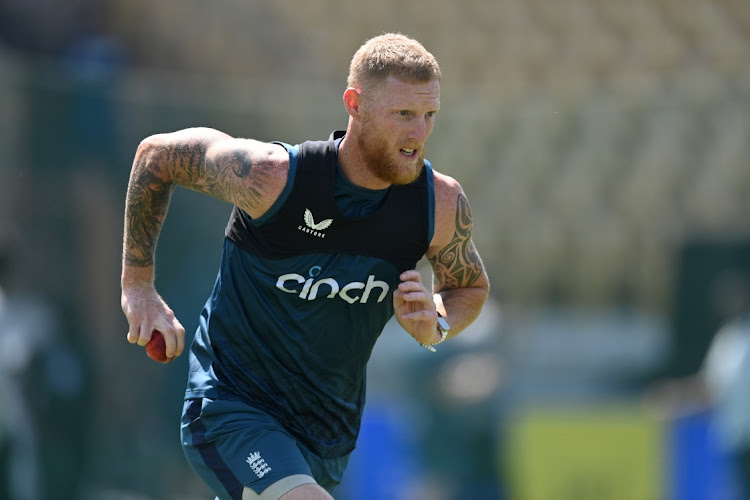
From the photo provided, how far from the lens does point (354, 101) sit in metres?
4.45

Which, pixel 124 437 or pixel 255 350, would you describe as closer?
pixel 255 350

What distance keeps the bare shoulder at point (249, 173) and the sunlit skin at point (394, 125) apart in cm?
32

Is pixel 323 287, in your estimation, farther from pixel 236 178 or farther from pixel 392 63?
pixel 392 63

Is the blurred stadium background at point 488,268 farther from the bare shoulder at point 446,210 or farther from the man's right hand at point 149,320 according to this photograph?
the bare shoulder at point 446,210

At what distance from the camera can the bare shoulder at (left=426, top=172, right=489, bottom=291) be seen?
458 cm

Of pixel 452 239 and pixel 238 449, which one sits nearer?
pixel 238 449

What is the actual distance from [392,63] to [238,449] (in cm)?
154

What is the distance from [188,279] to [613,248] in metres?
3.44

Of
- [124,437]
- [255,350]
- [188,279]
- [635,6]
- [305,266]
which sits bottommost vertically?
[124,437]

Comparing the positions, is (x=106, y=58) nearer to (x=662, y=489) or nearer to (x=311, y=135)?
(x=311, y=135)

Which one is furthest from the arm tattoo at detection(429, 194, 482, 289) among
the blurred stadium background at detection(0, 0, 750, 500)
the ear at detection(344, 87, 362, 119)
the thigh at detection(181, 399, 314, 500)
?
the blurred stadium background at detection(0, 0, 750, 500)

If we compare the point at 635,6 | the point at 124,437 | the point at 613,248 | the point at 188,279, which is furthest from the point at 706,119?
the point at 124,437

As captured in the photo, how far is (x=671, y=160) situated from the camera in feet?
32.4

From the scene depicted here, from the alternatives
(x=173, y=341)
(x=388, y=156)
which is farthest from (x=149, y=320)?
(x=388, y=156)
